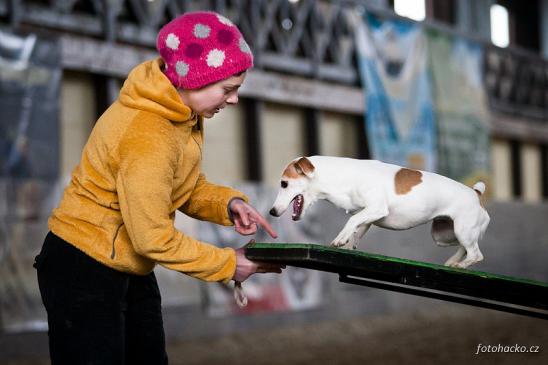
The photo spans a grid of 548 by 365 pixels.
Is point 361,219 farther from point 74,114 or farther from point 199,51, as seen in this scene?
point 74,114

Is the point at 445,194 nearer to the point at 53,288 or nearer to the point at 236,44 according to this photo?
the point at 236,44

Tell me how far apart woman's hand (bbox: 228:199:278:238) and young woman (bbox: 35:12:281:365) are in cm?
16

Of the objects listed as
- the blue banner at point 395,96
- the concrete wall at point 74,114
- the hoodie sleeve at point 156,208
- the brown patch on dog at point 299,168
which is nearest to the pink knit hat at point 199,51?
the hoodie sleeve at point 156,208

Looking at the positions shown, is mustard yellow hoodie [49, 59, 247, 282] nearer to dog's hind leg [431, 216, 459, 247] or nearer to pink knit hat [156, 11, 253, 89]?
pink knit hat [156, 11, 253, 89]

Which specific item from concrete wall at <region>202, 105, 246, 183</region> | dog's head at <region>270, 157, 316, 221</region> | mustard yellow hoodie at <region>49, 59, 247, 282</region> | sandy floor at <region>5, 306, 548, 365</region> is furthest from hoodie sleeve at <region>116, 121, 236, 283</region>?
concrete wall at <region>202, 105, 246, 183</region>

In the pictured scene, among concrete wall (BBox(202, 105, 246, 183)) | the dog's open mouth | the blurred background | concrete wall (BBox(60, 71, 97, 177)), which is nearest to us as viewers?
the dog's open mouth

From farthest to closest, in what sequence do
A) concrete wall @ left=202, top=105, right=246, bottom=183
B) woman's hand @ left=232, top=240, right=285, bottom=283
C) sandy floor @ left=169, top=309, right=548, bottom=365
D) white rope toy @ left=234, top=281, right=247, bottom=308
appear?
concrete wall @ left=202, top=105, right=246, bottom=183 < sandy floor @ left=169, top=309, right=548, bottom=365 < white rope toy @ left=234, top=281, right=247, bottom=308 < woman's hand @ left=232, top=240, right=285, bottom=283

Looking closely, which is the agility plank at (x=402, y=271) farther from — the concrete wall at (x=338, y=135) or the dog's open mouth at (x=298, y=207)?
the concrete wall at (x=338, y=135)

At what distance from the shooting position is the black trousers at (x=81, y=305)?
2080mm

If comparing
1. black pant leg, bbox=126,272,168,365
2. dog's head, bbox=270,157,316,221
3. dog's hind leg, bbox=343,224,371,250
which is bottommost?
black pant leg, bbox=126,272,168,365

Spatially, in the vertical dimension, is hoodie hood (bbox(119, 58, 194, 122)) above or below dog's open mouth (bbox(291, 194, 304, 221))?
above

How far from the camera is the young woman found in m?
2.02

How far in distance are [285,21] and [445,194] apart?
20.4 feet

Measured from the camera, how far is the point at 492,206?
11.0 metres
